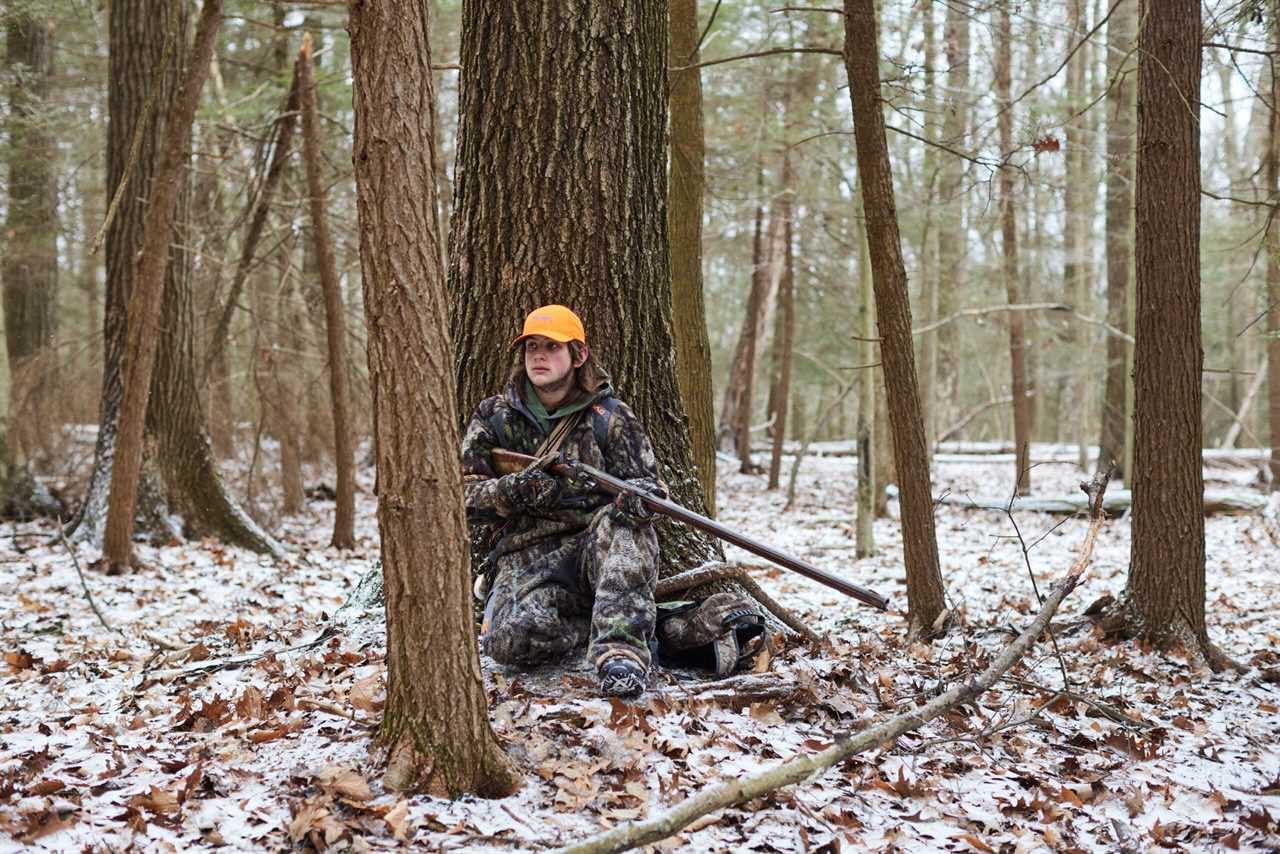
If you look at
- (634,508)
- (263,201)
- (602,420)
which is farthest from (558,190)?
(263,201)

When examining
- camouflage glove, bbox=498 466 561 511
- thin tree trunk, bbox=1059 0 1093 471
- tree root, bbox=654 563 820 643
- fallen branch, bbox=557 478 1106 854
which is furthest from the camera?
thin tree trunk, bbox=1059 0 1093 471

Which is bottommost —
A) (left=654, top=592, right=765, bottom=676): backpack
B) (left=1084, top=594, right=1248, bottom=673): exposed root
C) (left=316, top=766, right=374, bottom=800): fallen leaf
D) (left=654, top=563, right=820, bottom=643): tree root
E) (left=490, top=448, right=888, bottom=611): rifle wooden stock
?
(left=1084, top=594, right=1248, bottom=673): exposed root

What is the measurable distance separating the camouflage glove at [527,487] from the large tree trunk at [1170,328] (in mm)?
4211

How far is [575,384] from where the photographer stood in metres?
4.61

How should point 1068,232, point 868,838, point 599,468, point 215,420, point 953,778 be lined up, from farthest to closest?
point 1068,232 < point 215,420 < point 599,468 < point 953,778 < point 868,838

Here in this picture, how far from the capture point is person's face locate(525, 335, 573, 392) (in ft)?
14.5

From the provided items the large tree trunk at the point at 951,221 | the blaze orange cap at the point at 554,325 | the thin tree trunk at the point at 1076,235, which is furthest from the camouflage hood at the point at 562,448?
the thin tree trunk at the point at 1076,235

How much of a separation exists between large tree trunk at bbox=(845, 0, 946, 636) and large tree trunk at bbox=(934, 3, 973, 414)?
2.82 feet

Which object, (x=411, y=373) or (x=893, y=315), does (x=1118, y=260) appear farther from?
(x=411, y=373)

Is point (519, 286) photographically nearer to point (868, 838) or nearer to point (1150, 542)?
point (868, 838)

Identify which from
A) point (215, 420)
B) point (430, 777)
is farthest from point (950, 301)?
point (430, 777)

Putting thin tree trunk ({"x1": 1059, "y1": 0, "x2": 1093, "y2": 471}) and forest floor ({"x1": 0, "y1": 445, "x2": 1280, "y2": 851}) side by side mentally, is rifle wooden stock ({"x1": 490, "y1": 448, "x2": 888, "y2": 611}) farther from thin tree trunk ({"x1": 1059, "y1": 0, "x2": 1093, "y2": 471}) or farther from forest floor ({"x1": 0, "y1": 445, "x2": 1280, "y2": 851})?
thin tree trunk ({"x1": 1059, "y1": 0, "x2": 1093, "y2": 471})

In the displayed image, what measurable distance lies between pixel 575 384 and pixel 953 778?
2.36 m

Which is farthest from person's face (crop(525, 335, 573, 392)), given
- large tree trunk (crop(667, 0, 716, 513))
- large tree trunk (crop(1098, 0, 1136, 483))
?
large tree trunk (crop(1098, 0, 1136, 483))
